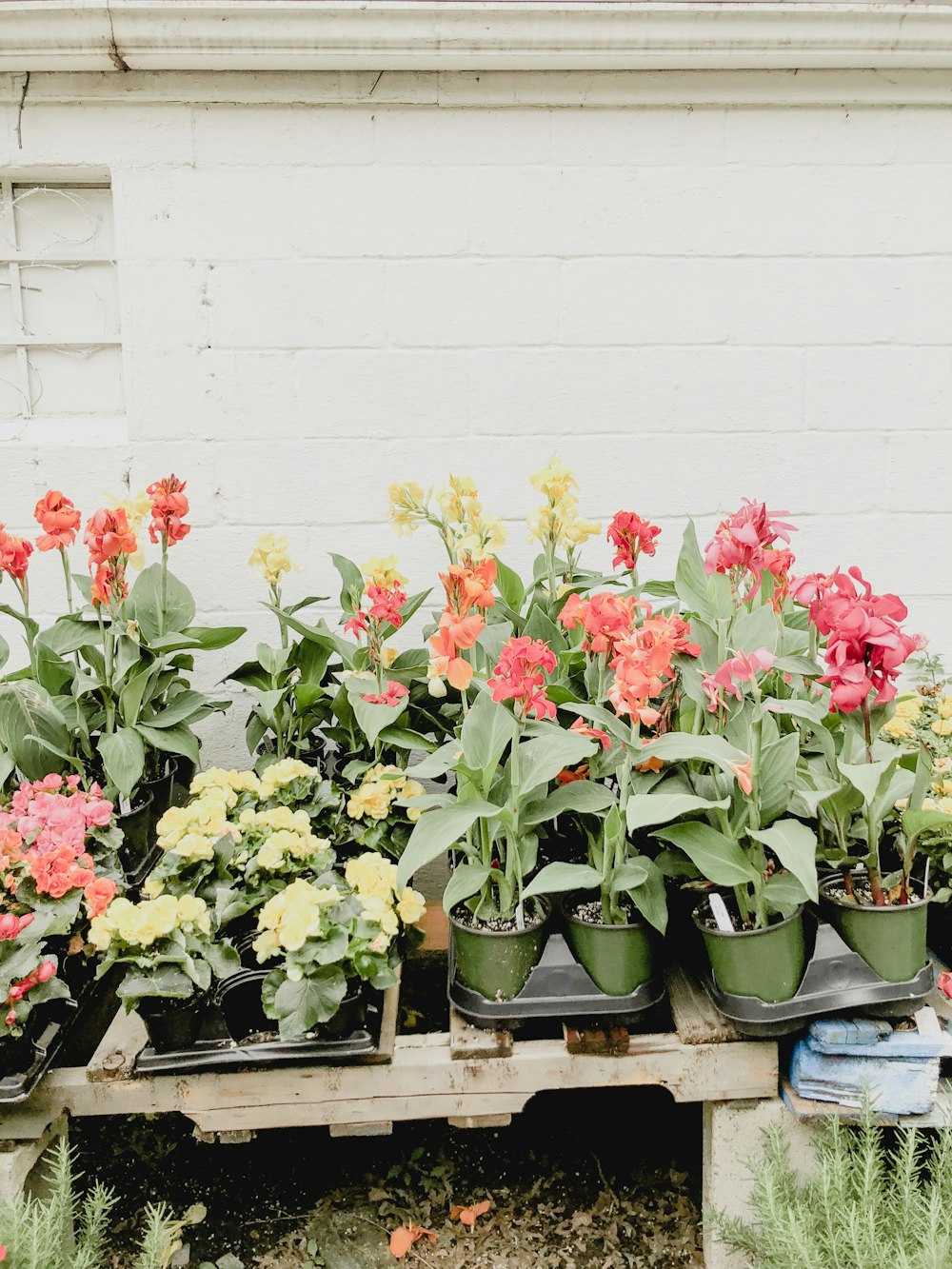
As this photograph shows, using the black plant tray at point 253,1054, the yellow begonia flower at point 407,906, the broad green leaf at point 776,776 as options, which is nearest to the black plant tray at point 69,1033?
the black plant tray at point 253,1054

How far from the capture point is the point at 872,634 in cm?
119

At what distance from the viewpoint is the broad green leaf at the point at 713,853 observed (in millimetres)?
1328

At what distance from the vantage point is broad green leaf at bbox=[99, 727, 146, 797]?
1682 mm

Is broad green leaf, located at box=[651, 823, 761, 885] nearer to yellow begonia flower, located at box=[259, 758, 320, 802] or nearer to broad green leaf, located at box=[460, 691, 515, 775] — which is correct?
broad green leaf, located at box=[460, 691, 515, 775]

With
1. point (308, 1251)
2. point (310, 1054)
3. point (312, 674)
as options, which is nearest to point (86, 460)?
point (312, 674)

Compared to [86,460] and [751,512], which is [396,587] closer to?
[751,512]

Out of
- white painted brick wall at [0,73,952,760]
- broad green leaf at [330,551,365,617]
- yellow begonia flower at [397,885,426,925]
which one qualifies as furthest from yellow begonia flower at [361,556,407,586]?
yellow begonia flower at [397,885,426,925]

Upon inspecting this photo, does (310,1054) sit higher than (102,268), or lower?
lower

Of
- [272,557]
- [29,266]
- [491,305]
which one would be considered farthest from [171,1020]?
[29,266]

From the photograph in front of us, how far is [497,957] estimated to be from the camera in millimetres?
1417

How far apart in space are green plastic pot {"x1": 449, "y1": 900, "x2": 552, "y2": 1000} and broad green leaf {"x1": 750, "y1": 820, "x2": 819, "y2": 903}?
0.37 metres

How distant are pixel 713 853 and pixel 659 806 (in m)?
0.16

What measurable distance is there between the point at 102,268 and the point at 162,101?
14.2 inches

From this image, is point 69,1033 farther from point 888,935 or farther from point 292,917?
point 888,935
